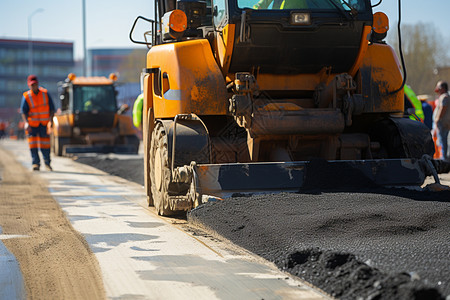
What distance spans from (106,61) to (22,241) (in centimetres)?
11560

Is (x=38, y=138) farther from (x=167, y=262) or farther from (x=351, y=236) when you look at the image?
Result: (x=351, y=236)

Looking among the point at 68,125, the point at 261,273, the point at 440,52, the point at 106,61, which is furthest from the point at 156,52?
the point at 106,61

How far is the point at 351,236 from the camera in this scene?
4.68 metres

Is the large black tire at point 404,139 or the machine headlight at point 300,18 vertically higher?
the machine headlight at point 300,18

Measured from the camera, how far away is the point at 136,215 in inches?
268

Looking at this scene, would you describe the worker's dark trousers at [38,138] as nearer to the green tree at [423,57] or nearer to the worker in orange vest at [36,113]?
the worker in orange vest at [36,113]

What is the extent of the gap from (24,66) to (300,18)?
9926cm

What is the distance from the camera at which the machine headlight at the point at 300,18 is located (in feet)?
20.5

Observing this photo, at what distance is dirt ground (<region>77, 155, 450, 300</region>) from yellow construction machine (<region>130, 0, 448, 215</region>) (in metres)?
0.28

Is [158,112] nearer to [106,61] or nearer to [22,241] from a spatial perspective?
[22,241]

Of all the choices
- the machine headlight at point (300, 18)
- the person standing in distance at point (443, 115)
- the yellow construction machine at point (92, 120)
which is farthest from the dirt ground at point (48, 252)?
the yellow construction machine at point (92, 120)

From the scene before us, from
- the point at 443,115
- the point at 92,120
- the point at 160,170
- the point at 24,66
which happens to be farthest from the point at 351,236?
the point at 24,66

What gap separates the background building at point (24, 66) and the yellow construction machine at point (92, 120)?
7711 cm

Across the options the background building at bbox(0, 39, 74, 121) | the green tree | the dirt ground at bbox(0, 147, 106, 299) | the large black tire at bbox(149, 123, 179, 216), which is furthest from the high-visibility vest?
the background building at bbox(0, 39, 74, 121)
